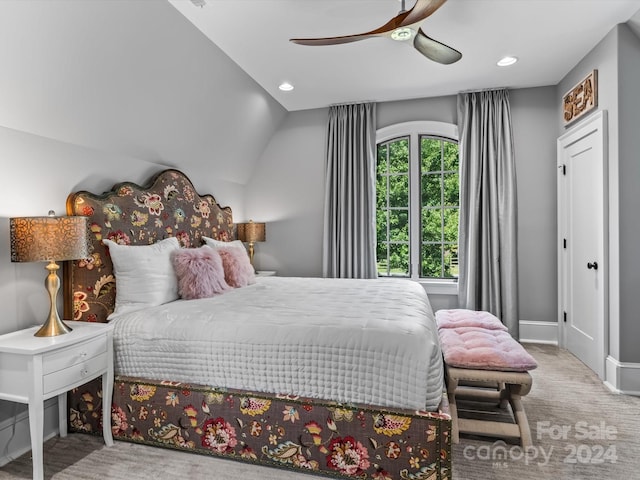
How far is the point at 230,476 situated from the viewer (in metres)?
1.85

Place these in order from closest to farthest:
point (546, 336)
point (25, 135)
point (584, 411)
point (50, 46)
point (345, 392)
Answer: point (345, 392)
point (50, 46)
point (25, 135)
point (584, 411)
point (546, 336)

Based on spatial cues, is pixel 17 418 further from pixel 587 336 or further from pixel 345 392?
pixel 587 336

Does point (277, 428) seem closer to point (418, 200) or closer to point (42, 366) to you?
point (42, 366)

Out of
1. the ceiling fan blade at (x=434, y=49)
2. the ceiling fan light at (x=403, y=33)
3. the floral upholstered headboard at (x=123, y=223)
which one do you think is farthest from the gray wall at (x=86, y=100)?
the ceiling fan blade at (x=434, y=49)

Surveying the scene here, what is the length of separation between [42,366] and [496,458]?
90.5 inches

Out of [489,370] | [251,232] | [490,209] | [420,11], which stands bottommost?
[489,370]

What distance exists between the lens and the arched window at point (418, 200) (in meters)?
4.34

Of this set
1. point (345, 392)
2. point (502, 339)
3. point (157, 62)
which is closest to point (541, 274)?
point (502, 339)

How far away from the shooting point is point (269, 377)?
6.33ft

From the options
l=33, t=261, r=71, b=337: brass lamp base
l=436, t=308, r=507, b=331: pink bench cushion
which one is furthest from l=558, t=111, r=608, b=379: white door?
l=33, t=261, r=71, b=337: brass lamp base

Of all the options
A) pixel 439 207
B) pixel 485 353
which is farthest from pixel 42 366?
pixel 439 207

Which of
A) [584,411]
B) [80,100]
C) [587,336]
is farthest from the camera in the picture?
[587,336]

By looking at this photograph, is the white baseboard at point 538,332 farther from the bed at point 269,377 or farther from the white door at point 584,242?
the bed at point 269,377

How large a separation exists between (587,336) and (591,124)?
1832 millimetres
